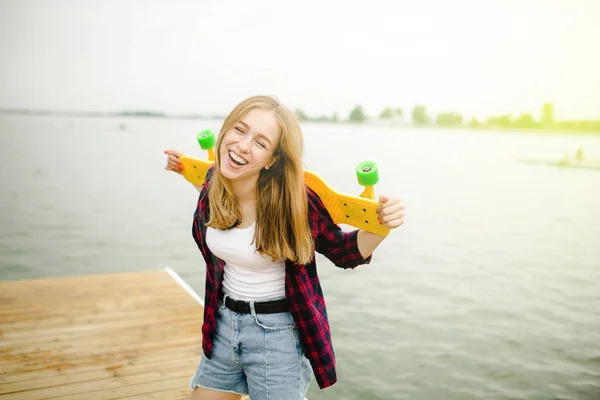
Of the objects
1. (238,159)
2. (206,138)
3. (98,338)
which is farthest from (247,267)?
(98,338)

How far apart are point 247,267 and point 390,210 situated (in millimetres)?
434

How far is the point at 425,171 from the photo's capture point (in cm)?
1833

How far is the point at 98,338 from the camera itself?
3.24 meters

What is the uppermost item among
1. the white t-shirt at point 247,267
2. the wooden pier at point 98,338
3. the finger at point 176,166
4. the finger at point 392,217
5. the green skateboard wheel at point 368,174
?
the green skateboard wheel at point 368,174

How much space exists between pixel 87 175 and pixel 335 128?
89.5 feet

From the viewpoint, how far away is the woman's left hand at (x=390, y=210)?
1383mm

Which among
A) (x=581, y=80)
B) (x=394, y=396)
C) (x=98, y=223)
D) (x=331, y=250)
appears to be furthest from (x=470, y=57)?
(x=331, y=250)

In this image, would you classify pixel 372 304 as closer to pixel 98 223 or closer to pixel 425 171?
pixel 98 223

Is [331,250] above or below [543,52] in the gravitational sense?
below

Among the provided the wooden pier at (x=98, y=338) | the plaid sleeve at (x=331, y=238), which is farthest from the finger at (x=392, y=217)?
the wooden pier at (x=98, y=338)

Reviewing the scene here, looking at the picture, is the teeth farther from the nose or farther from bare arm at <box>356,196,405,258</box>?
bare arm at <box>356,196,405,258</box>

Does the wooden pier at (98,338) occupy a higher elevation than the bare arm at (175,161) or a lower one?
lower

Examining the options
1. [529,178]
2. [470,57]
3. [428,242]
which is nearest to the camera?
[428,242]

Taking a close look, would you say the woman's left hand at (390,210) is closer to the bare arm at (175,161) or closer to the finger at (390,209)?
the finger at (390,209)
